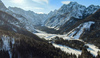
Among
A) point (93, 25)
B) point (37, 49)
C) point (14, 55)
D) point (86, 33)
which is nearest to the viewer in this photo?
point (14, 55)

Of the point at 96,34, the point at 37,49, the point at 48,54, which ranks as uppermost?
the point at 96,34

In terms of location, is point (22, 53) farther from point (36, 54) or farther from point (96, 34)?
point (96, 34)

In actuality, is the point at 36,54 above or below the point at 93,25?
below

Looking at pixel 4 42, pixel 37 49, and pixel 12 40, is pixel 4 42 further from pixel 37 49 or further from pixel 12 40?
pixel 37 49

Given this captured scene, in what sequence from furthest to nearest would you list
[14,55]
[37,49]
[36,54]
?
1. [37,49]
2. [36,54]
3. [14,55]

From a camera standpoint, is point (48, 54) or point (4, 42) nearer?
point (4, 42)

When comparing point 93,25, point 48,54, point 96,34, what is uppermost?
point 93,25

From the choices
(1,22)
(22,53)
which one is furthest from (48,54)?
(1,22)

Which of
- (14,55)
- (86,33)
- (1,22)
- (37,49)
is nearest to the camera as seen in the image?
(14,55)

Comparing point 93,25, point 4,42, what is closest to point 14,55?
point 4,42
